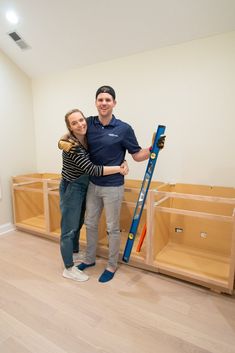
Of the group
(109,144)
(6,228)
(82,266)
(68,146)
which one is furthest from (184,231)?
(6,228)

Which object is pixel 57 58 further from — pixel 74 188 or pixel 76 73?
pixel 74 188

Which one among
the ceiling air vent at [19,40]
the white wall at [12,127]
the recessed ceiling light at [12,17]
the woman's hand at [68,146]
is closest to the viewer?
the woman's hand at [68,146]

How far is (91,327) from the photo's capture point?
1.41 m

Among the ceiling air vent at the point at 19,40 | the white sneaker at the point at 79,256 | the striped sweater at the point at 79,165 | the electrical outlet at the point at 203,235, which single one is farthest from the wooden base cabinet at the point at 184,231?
the ceiling air vent at the point at 19,40

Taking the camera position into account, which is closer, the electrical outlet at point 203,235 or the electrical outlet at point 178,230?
the electrical outlet at point 203,235

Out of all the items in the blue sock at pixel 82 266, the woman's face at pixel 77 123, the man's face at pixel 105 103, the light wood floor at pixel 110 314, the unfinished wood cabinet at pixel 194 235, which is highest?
the man's face at pixel 105 103

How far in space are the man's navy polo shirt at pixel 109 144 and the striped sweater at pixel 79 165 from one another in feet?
0.28

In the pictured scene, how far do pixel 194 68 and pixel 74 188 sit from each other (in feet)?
4.89

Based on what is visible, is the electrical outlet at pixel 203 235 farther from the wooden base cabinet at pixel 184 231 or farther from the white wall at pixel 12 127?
the white wall at pixel 12 127

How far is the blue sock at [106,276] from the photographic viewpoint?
1.86 m

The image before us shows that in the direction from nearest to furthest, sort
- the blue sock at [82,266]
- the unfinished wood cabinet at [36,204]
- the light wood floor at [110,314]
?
the light wood floor at [110,314] → the blue sock at [82,266] → the unfinished wood cabinet at [36,204]

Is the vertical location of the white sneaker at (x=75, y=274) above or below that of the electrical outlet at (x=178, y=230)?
below

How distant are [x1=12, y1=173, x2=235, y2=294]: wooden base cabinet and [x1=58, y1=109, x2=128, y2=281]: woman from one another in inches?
16.4

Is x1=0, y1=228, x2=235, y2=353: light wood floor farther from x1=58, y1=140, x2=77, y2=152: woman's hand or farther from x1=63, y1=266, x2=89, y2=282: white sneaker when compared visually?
x1=58, y1=140, x2=77, y2=152: woman's hand
